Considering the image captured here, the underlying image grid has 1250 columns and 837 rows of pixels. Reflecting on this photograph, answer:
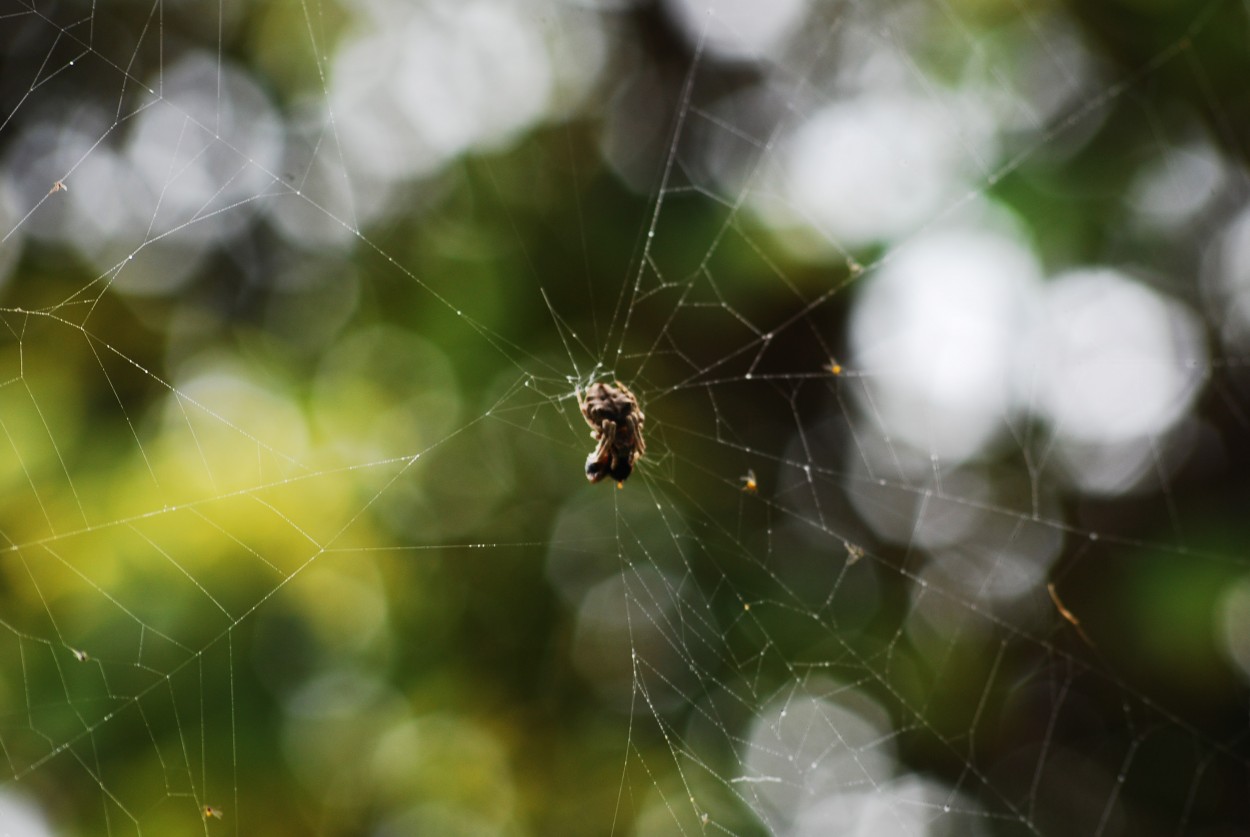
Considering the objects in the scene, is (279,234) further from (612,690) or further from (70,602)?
(612,690)

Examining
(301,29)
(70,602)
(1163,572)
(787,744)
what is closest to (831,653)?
(787,744)

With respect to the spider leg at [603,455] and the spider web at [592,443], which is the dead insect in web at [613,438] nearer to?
the spider leg at [603,455]

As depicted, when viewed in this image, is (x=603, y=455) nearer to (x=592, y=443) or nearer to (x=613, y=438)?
(x=613, y=438)

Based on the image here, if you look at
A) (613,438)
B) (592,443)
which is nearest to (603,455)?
(613,438)

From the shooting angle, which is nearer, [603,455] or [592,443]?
[603,455]

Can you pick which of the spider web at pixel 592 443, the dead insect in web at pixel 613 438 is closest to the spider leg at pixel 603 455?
the dead insect in web at pixel 613 438

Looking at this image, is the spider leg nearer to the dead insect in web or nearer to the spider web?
the dead insect in web

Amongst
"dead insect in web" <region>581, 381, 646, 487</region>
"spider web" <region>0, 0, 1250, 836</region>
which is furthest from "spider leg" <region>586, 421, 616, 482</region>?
"spider web" <region>0, 0, 1250, 836</region>

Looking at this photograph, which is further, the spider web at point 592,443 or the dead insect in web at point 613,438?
the spider web at point 592,443
